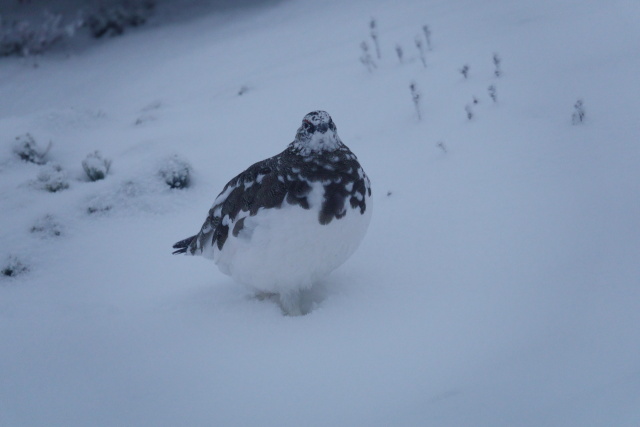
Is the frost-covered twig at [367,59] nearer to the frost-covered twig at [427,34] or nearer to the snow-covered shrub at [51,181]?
the frost-covered twig at [427,34]

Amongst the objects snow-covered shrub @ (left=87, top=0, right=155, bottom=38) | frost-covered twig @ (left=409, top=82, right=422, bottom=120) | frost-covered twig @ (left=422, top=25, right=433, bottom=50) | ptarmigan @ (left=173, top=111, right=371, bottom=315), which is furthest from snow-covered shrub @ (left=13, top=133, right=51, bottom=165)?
snow-covered shrub @ (left=87, top=0, right=155, bottom=38)

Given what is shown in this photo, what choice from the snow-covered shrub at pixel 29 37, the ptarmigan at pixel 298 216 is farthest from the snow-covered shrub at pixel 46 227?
the snow-covered shrub at pixel 29 37

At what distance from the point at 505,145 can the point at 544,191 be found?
63 cm

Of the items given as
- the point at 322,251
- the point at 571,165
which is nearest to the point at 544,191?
the point at 571,165

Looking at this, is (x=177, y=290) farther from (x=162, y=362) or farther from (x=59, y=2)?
(x=59, y=2)

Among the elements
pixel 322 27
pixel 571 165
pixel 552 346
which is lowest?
pixel 552 346

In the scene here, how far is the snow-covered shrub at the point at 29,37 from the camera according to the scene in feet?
24.4

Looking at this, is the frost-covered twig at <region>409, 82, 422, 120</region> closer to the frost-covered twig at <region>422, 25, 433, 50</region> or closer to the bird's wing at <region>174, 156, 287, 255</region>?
the frost-covered twig at <region>422, 25, 433, 50</region>

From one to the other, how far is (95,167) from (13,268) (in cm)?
122

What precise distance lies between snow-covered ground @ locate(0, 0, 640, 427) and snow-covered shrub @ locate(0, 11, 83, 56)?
1.68 m

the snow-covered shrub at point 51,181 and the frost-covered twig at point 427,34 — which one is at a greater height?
the frost-covered twig at point 427,34

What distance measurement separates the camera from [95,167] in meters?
4.55

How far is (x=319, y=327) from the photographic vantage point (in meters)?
2.56

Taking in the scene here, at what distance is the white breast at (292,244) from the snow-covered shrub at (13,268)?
6.07 ft
